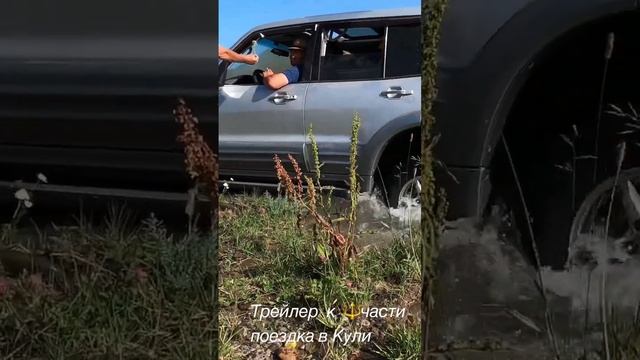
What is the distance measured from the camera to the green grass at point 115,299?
2.66 m

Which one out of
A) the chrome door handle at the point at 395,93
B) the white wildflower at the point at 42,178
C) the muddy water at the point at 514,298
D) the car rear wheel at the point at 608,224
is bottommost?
the muddy water at the point at 514,298

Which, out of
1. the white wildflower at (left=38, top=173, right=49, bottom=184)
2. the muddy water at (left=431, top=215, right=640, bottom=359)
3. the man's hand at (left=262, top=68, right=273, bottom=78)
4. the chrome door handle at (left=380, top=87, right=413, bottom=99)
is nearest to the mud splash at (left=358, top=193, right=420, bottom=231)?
the muddy water at (left=431, top=215, right=640, bottom=359)

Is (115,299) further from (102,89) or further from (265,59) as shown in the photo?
(265,59)

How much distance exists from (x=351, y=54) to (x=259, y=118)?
0.48m

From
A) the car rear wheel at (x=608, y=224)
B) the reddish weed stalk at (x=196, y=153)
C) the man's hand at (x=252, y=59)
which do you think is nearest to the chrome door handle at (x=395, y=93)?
the man's hand at (x=252, y=59)

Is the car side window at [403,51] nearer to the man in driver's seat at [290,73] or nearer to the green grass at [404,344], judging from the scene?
the man in driver's seat at [290,73]

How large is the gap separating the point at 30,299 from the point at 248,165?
1158mm

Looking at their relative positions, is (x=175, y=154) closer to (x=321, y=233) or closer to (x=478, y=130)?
(x=321, y=233)

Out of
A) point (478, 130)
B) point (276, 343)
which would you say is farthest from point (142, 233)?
point (478, 130)

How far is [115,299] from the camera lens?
8.95ft

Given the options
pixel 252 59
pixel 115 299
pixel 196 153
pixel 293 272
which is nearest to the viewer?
pixel 196 153

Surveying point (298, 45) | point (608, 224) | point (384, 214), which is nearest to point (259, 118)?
point (298, 45)

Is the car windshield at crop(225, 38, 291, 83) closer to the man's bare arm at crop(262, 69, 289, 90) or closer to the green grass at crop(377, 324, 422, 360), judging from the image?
the man's bare arm at crop(262, 69, 289, 90)

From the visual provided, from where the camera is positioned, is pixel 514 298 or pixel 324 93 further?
pixel 514 298
